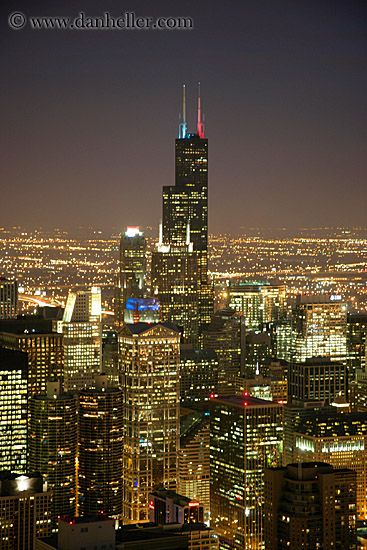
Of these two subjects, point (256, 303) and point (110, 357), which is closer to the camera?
point (110, 357)

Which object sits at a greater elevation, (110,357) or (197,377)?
(110,357)

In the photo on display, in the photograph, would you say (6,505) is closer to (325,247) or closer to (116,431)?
(116,431)

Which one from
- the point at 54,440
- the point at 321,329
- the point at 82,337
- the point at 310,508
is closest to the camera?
the point at 310,508

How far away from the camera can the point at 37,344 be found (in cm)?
3136

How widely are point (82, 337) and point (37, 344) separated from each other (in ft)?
5.02

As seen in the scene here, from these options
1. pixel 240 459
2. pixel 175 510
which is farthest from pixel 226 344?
pixel 175 510

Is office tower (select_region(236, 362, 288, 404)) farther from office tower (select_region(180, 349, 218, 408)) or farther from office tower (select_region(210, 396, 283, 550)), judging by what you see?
office tower (select_region(210, 396, 283, 550))

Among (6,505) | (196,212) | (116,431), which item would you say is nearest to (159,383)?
(116,431)

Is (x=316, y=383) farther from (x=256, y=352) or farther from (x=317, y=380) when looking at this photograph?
(x=256, y=352)

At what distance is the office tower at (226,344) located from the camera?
33.8 meters

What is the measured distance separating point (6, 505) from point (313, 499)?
15.3 feet

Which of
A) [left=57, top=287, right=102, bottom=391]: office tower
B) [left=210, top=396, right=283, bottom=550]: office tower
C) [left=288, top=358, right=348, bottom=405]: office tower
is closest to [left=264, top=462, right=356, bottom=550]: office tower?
[left=210, top=396, right=283, bottom=550]: office tower

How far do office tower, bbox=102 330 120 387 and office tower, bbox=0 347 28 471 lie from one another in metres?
1.94

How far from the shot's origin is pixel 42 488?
2461 cm
